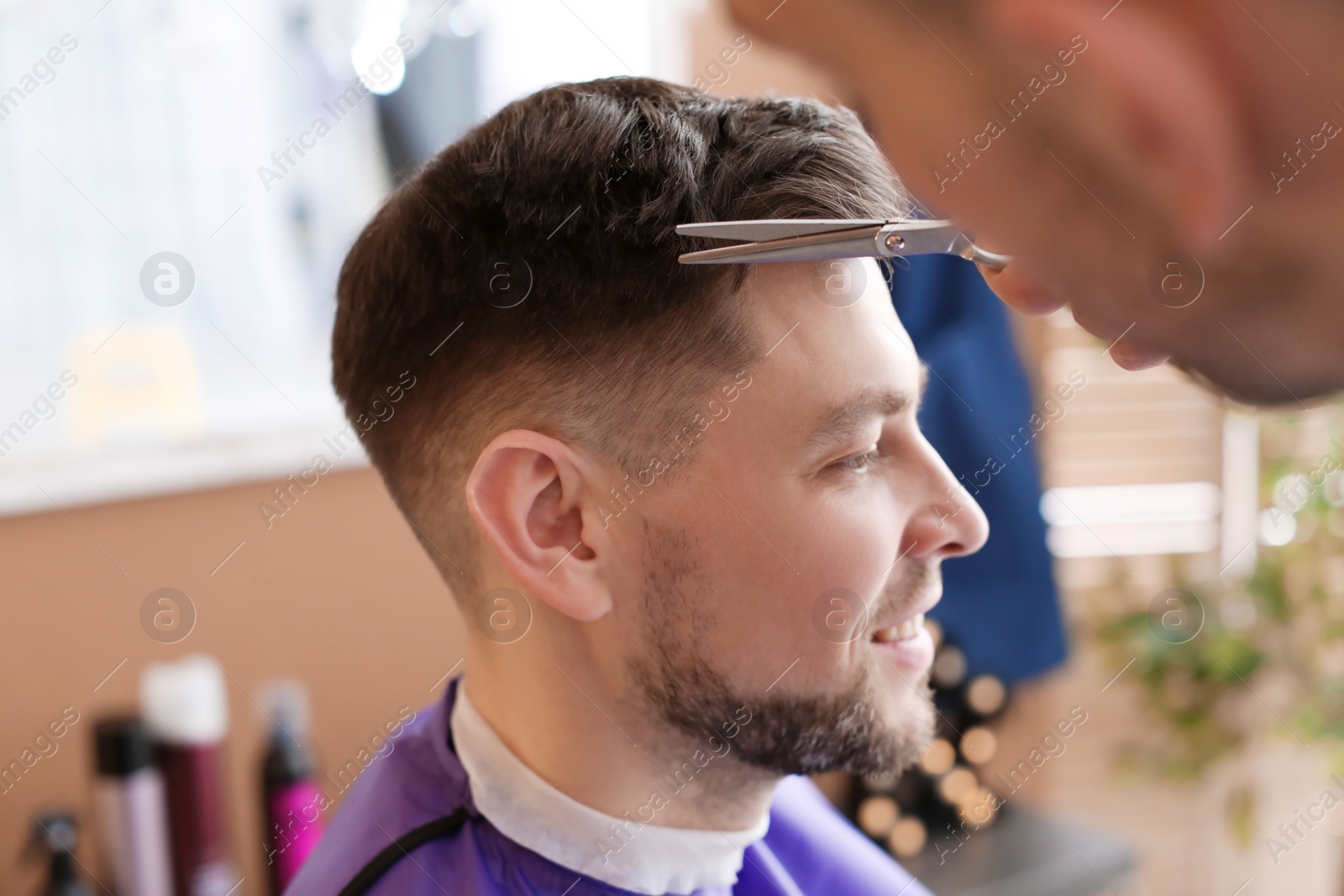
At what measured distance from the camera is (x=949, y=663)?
1671mm

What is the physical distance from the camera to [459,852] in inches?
37.6

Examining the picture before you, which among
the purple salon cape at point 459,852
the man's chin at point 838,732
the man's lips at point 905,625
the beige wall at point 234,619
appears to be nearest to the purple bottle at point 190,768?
the beige wall at point 234,619

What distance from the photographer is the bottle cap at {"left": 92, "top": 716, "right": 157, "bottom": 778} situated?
1.32 m

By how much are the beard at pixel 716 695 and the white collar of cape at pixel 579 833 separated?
0.10 metres

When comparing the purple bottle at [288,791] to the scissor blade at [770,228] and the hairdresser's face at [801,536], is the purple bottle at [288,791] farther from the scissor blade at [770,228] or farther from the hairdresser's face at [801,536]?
the scissor blade at [770,228]

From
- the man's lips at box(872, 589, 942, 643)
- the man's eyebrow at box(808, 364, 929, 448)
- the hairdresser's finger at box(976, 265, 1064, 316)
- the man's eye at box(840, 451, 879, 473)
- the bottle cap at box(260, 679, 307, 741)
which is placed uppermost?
the hairdresser's finger at box(976, 265, 1064, 316)

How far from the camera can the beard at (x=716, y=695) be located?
37.6 inches

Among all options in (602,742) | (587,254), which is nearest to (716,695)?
(602,742)

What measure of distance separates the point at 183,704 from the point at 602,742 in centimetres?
70

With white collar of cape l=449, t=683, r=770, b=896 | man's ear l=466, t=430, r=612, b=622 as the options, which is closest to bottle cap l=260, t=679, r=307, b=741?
white collar of cape l=449, t=683, r=770, b=896

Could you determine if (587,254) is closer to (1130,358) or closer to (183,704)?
(1130,358)

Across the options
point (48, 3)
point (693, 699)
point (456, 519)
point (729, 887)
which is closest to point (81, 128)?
point (48, 3)

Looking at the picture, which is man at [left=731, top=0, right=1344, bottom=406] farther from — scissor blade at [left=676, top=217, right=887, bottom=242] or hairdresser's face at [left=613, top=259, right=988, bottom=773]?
hairdresser's face at [left=613, top=259, right=988, bottom=773]

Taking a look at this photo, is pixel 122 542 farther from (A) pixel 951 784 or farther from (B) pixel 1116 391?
(B) pixel 1116 391
